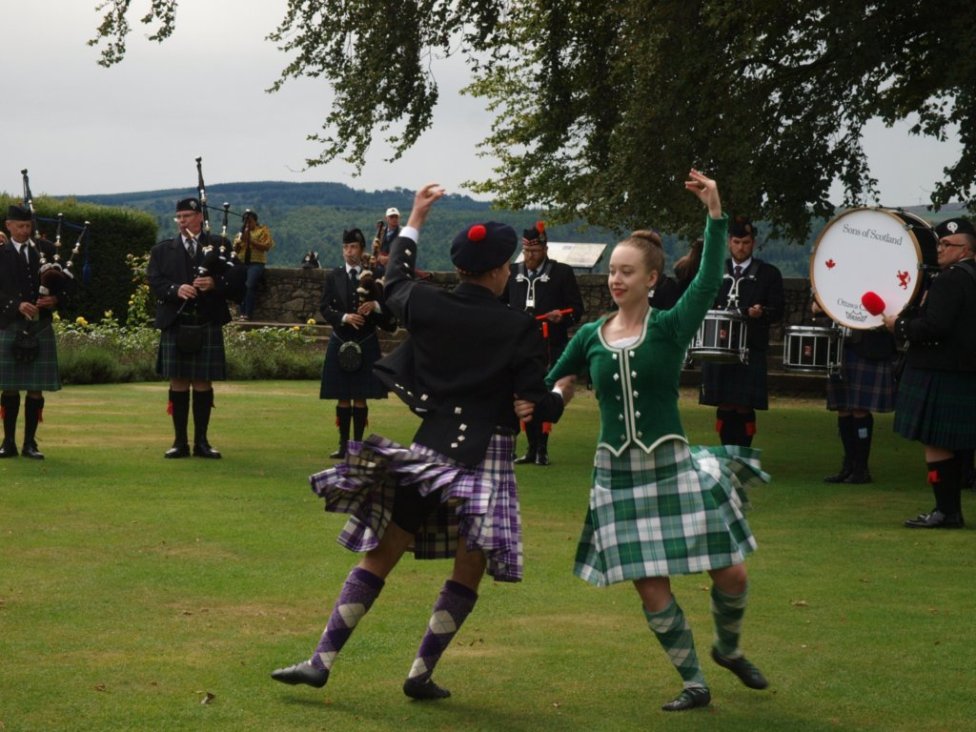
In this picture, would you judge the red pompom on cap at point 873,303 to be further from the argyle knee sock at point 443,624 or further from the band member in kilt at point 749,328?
the argyle knee sock at point 443,624

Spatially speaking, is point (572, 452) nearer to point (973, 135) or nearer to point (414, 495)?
point (973, 135)

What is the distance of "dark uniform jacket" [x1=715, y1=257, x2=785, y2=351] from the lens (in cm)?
1219

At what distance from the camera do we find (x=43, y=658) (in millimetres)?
6109

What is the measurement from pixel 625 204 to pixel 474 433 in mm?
9784

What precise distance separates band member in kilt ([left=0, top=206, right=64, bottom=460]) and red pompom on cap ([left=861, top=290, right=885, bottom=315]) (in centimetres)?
628

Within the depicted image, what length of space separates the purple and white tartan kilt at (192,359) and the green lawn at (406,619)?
3.30 ft

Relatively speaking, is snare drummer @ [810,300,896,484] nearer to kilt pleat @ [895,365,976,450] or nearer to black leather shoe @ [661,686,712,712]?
kilt pleat @ [895,365,976,450]

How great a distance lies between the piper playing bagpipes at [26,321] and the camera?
1246cm

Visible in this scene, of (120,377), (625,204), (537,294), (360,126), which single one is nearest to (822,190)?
(625,204)

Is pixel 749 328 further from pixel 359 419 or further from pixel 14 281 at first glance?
pixel 14 281

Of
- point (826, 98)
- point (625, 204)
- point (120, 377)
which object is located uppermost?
point (826, 98)

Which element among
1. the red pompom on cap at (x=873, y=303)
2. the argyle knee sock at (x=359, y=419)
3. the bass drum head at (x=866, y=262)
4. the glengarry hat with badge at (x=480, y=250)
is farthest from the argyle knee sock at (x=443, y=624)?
the argyle knee sock at (x=359, y=419)

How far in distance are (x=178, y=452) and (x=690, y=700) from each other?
26.3ft

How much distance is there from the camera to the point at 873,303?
1091 cm
